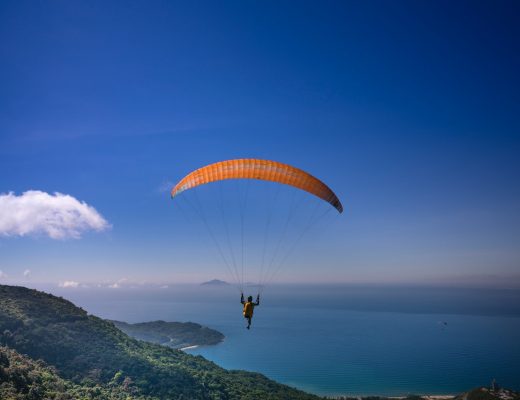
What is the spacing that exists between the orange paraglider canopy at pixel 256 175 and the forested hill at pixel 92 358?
74.2 ft

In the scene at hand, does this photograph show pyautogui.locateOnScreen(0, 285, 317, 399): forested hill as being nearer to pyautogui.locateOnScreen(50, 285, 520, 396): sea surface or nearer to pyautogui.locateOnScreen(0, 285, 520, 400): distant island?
pyautogui.locateOnScreen(0, 285, 520, 400): distant island

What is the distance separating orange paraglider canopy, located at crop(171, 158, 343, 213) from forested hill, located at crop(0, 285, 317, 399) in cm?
2260

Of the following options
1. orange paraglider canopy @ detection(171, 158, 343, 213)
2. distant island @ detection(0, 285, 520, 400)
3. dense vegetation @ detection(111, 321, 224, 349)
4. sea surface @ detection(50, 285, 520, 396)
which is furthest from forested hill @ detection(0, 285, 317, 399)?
dense vegetation @ detection(111, 321, 224, 349)

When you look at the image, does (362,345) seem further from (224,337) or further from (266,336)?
(224,337)

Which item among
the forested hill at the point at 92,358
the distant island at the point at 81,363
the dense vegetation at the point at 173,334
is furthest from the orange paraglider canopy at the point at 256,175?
the dense vegetation at the point at 173,334

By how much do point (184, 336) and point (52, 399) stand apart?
128674 millimetres

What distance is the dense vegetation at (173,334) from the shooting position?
139375 millimetres

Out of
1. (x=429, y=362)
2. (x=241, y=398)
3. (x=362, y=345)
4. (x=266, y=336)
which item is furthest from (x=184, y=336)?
(x=241, y=398)

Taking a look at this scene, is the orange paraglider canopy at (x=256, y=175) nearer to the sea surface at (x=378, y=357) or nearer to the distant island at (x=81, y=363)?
the distant island at (x=81, y=363)

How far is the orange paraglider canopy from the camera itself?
50.6 ft

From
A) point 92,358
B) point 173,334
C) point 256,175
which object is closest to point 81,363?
point 92,358

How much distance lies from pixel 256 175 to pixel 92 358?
34248mm

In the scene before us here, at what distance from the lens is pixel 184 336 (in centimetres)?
14500

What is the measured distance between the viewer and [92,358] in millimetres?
37062
